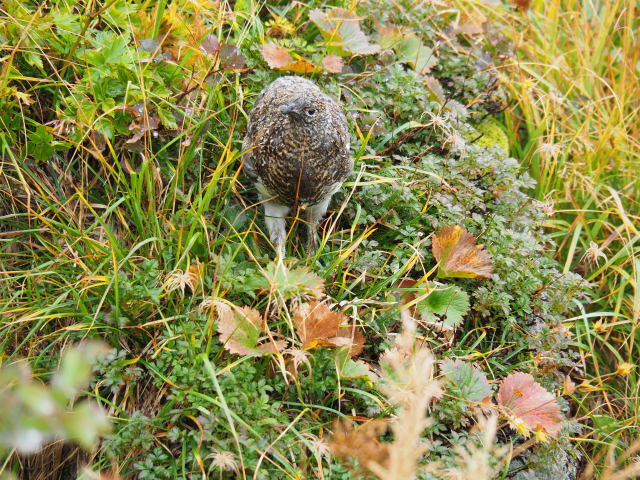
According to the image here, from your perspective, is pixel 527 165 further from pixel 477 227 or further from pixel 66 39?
pixel 66 39

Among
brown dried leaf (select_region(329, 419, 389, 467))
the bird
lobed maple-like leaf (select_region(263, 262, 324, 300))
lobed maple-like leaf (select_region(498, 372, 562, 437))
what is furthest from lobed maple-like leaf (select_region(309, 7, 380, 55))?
brown dried leaf (select_region(329, 419, 389, 467))

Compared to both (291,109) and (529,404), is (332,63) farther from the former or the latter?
(529,404)

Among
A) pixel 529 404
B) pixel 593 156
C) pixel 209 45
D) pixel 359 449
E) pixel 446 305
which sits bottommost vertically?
pixel 529 404

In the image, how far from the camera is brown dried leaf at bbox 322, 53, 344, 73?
338 cm

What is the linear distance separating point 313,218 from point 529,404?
1350 mm

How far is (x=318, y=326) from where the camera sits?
2.43 m

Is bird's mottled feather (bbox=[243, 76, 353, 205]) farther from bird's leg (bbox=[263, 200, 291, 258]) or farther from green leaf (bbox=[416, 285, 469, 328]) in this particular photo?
green leaf (bbox=[416, 285, 469, 328])

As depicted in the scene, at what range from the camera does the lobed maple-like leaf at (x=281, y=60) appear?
128 inches

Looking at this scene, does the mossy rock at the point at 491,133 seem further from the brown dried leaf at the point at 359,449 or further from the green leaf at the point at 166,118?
the brown dried leaf at the point at 359,449

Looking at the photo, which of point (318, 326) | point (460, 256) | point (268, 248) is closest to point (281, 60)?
point (268, 248)

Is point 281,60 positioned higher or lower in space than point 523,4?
lower

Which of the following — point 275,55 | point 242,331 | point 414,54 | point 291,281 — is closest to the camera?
point 242,331

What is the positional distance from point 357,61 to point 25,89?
1.92 meters

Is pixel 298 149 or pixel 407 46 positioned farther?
pixel 407 46
